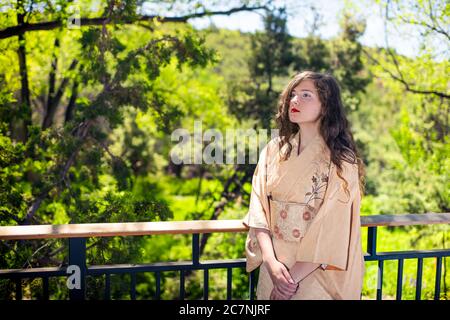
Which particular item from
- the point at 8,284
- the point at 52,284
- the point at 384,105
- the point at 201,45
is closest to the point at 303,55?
the point at 201,45

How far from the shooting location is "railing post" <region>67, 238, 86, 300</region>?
6.50ft

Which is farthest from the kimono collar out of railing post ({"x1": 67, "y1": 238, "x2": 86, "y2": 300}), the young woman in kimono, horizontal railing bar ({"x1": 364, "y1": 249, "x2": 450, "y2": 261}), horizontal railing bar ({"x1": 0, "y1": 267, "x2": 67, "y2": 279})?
horizontal railing bar ({"x1": 0, "y1": 267, "x2": 67, "y2": 279})

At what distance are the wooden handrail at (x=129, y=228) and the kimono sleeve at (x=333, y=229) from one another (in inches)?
15.6

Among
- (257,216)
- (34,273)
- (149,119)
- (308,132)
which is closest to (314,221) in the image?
(257,216)

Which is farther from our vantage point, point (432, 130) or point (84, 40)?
point (432, 130)

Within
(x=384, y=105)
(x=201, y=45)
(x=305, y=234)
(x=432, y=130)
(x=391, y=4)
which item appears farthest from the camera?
(x=384, y=105)

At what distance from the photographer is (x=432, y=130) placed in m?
7.07

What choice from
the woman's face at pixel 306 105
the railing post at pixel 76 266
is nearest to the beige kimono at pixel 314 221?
the woman's face at pixel 306 105

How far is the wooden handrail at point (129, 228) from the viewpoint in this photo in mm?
1909

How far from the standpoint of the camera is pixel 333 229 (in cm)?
181

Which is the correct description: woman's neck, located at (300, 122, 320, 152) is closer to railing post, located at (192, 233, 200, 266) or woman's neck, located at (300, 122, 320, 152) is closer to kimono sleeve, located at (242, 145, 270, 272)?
kimono sleeve, located at (242, 145, 270, 272)

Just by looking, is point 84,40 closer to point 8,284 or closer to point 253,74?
point 8,284

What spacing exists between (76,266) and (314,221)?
111 centimetres

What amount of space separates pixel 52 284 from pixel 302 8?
5.60m
